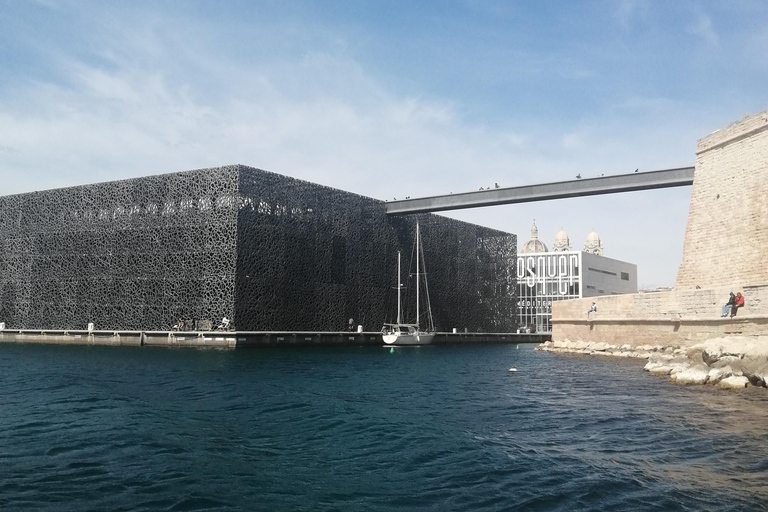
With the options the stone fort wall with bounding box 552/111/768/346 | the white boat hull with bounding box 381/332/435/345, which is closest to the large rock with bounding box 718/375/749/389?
the stone fort wall with bounding box 552/111/768/346

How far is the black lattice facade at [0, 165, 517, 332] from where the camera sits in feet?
148

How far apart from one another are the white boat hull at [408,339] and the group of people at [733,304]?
2707 centimetres

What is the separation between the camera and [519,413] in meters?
15.8

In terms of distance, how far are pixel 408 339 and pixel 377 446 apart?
133ft

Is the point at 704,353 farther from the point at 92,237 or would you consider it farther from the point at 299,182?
the point at 92,237

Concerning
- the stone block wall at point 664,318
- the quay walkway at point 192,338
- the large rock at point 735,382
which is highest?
the stone block wall at point 664,318

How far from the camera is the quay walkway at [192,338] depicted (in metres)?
43.6

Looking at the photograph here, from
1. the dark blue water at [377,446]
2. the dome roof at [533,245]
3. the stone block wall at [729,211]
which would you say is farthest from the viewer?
the dome roof at [533,245]

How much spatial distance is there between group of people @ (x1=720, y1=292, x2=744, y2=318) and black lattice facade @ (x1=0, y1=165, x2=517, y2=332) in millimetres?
28697

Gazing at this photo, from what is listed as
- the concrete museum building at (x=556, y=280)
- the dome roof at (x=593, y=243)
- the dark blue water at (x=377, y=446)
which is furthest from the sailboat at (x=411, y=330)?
the dome roof at (x=593, y=243)

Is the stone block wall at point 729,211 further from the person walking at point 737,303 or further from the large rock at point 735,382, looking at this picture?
the large rock at point 735,382

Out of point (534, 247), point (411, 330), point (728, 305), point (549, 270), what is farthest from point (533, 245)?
point (728, 305)

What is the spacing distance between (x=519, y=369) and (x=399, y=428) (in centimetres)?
1698

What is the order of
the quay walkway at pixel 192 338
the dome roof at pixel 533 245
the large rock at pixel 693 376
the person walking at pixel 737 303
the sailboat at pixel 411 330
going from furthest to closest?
the dome roof at pixel 533 245 → the sailboat at pixel 411 330 → the quay walkway at pixel 192 338 → the person walking at pixel 737 303 → the large rock at pixel 693 376
